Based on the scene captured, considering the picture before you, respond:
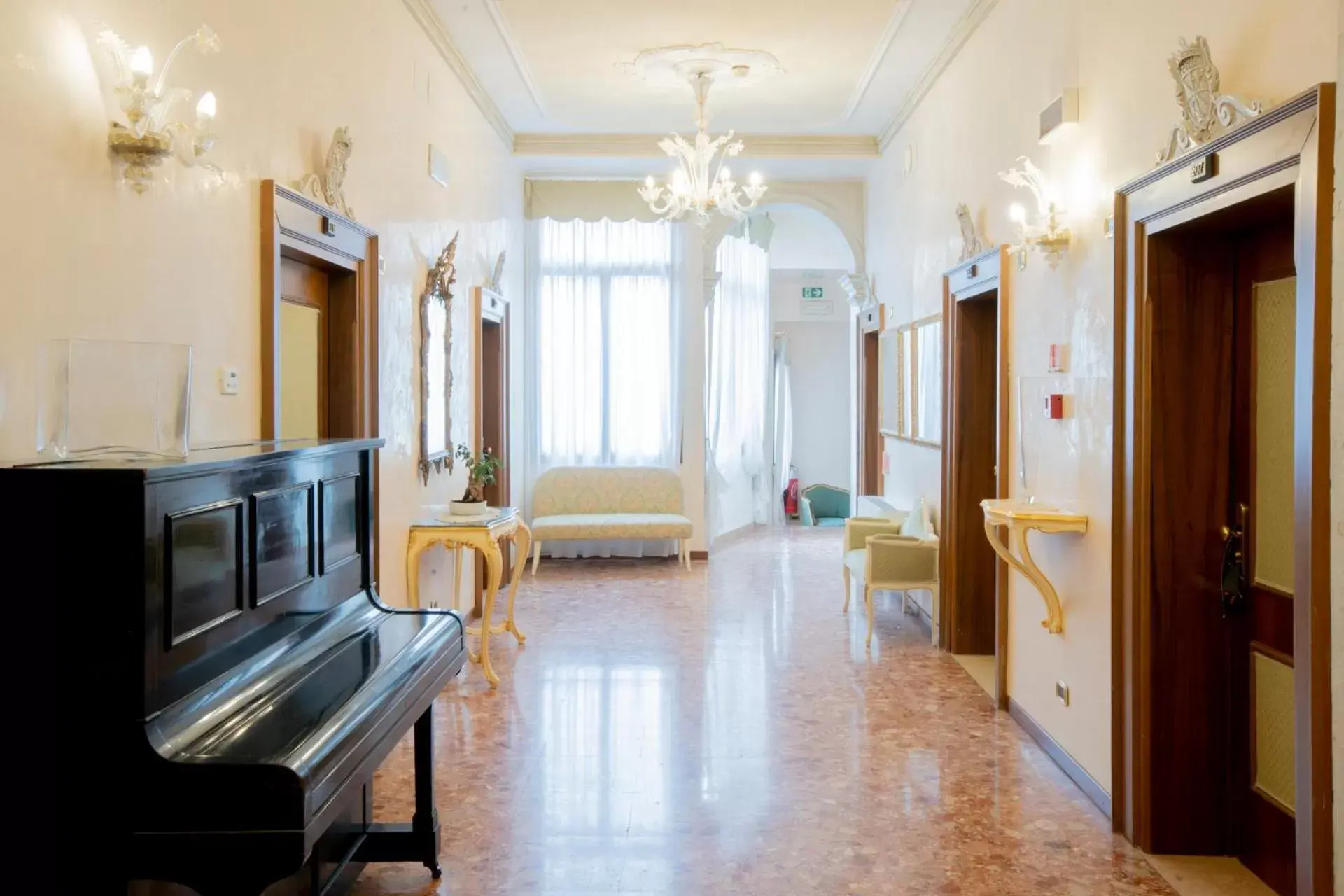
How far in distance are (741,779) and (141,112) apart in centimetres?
312

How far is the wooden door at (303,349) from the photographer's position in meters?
4.22

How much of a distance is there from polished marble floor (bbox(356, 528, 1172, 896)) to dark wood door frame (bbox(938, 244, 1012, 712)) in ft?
0.88

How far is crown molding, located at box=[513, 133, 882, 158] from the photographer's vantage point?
8625mm

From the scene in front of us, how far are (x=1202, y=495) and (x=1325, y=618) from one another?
108cm

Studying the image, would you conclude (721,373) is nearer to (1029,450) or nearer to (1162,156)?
(1029,450)

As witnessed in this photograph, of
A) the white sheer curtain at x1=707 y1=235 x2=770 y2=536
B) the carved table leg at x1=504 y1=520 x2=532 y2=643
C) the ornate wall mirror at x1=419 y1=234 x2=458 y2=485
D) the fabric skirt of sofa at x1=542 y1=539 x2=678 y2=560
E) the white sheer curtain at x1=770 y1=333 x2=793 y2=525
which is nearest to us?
the ornate wall mirror at x1=419 y1=234 x2=458 y2=485

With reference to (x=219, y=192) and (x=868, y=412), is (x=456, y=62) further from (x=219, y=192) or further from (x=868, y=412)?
(x=868, y=412)

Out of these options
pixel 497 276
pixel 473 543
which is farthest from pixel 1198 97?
pixel 497 276

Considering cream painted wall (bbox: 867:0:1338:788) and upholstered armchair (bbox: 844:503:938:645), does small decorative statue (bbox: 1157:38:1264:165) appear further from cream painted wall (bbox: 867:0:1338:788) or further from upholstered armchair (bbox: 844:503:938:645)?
upholstered armchair (bbox: 844:503:938:645)

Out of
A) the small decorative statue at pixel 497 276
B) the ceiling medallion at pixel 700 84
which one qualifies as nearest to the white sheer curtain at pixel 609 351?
the small decorative statue at pixel 497 276

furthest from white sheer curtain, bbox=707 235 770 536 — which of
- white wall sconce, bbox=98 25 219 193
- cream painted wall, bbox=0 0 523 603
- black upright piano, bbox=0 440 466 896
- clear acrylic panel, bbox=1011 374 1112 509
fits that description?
black upright piano, bbox=0 440 466 896

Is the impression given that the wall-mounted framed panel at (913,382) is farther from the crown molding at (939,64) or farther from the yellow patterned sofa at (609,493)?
the yellow patterned sofa at (609,493)

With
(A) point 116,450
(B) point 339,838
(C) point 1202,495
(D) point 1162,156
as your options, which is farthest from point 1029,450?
(A) point 116,450

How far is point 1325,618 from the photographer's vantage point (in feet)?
8.00
